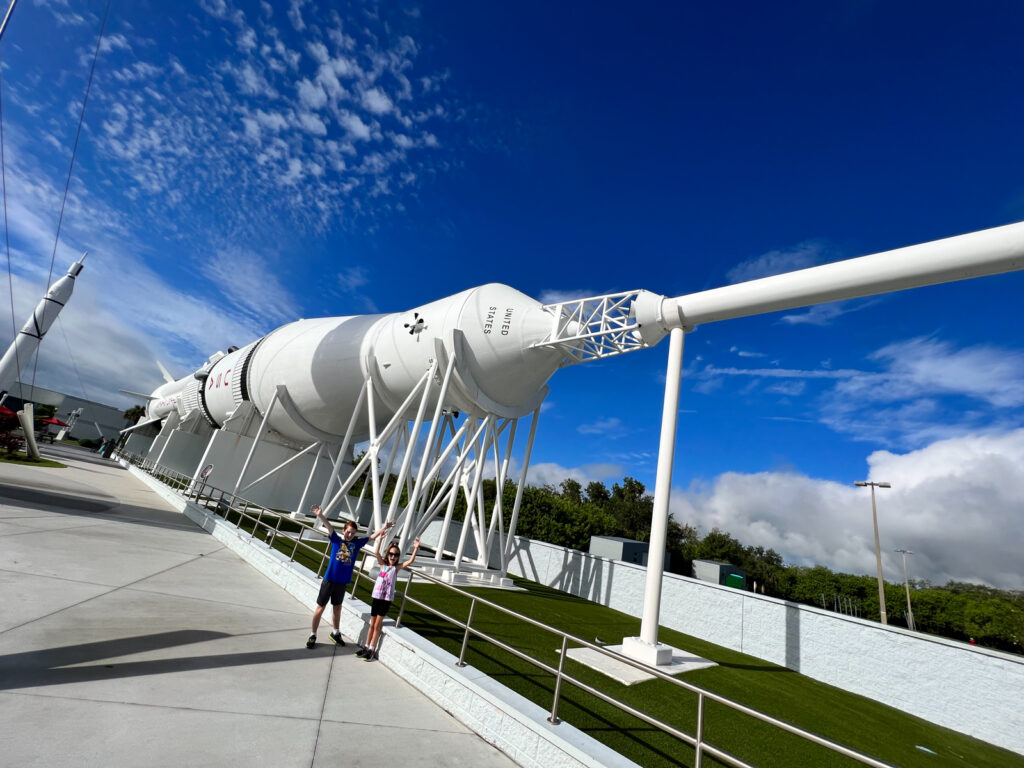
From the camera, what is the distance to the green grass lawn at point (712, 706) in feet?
14.8

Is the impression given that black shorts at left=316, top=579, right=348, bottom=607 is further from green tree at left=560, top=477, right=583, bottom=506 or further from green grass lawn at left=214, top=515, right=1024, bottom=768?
green tree at left=560, top=477, right=583, bottom=506

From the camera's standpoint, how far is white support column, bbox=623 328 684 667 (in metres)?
6.84

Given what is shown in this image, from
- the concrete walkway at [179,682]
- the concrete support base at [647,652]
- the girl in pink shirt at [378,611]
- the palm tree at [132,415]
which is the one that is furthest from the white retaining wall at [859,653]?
the palm tree at [132,415]

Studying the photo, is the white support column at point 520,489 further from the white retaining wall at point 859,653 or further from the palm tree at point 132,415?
the palm tree at point 132,415

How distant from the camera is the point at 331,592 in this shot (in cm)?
591

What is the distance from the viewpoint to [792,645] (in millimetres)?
9086

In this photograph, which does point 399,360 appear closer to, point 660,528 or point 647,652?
point 660,528

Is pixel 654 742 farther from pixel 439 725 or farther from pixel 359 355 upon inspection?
pixel 359 355

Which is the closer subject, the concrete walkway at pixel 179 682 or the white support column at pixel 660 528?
the concrete walkway at pixel 179 682

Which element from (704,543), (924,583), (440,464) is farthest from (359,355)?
(924,583)

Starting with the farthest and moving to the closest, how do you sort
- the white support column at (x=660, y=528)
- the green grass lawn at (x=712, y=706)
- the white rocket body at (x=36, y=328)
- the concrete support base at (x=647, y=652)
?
the white rocket body at (x=36, y=328) → the white support column at (x=660, y=528) → the concrete support base at (x=647, y=652) → the green grass lawn at (x=712, y=706)

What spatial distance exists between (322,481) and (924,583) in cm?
8015

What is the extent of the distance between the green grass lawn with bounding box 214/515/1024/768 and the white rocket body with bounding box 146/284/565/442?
5011 mm

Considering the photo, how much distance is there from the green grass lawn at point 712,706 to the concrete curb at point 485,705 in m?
0.43
